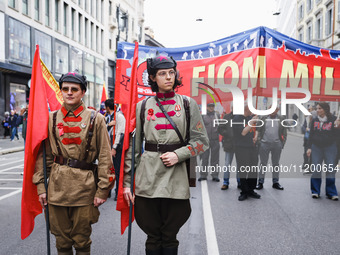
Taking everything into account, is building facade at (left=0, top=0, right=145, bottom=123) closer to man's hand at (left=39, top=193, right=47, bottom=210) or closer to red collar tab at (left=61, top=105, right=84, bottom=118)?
red collar tab at (left=61, top=105, right=84, bottom=118)

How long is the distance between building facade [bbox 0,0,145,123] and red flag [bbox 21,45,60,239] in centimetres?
909

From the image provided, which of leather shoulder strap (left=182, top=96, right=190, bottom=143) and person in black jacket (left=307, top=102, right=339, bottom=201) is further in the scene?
person in black jacket (left=307, top=102, right=339, bottom=201)

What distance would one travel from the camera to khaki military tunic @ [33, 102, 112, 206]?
9.39 ft

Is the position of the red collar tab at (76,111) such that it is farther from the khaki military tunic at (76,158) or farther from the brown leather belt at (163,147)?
the brown leather belt at (163,147)

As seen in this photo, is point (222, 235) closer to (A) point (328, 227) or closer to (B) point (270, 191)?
(A) point (328, 227)

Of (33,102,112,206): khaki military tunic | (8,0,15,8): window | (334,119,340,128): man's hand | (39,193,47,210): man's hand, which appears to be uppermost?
(8,0,15,8): window

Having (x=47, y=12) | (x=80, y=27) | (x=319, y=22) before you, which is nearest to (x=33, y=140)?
(x=47, y=12)

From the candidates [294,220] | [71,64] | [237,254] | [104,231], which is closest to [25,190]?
[104,231]

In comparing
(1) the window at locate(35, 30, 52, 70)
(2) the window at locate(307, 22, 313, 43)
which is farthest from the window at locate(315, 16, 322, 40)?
(1) the window at locate(35, 30, 52, 70)

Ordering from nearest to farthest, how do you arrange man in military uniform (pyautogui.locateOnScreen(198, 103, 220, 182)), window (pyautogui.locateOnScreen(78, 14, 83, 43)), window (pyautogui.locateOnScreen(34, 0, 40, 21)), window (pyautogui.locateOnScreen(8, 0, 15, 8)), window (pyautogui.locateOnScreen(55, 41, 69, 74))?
man in military uniform (pyautogui.locateOnScreen(198, 103, 220, 182))
window (pyautogui.locateOnScreen(8, 0, 15, 8))
window (pyautogui.locateOnScreen(34, 0, 40, 21))
window (pyautogui.locateOnScreen(55, 41, 69, 74))
window (pyautogui.locateOnScreen(78, 14, 83, 43))

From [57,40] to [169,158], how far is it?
89.3ft

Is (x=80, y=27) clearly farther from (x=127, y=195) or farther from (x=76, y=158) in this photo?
(x=127, y=195)

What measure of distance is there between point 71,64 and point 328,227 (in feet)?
92.2

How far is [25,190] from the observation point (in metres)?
2.91
